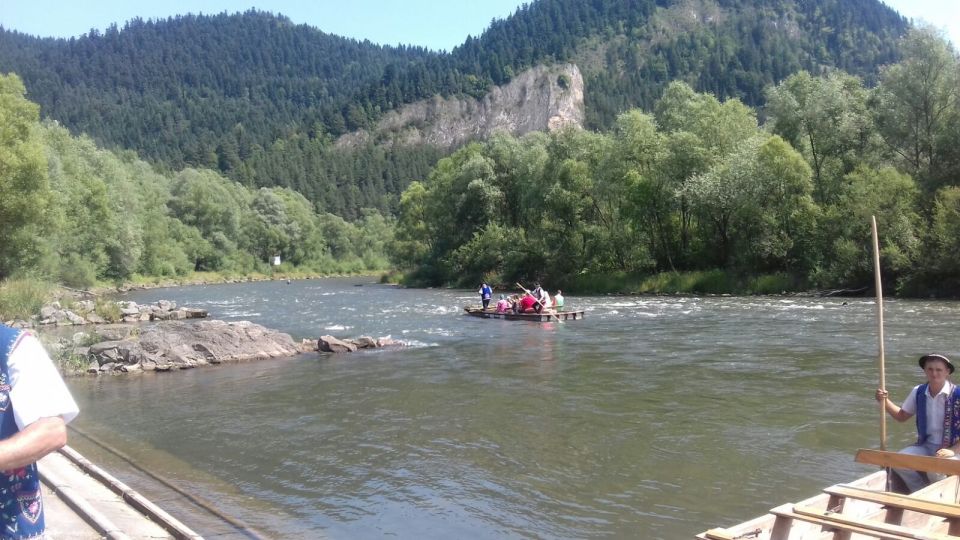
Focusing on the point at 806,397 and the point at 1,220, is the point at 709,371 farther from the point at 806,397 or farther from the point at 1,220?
the point at 1,220

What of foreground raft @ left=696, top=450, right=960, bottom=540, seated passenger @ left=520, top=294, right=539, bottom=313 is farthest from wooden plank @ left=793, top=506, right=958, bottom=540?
seated passenger @ left=520, top=294, right=539, bottom=313

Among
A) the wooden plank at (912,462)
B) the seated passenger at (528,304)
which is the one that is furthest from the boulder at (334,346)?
the wooden plank at (912,462)

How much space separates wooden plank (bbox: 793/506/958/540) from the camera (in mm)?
5559

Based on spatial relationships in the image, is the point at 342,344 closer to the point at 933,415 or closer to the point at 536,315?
the point at 536,315

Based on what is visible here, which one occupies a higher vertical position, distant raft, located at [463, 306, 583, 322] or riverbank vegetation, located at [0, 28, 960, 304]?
riverbank vegetation, located at [0, 28, 960, 304]

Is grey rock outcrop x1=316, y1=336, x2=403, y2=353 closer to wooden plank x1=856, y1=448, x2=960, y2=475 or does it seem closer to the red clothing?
the red clothing

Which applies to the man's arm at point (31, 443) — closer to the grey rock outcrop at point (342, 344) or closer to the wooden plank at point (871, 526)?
the wooden plank at point (871, 526)

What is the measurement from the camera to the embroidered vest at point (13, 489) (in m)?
2.77

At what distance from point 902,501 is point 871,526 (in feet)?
3.23

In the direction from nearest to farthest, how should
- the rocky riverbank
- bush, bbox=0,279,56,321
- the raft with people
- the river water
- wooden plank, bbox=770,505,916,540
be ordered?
wooden plank, bbox=770,505,916,540 → the river water → the rocky riverbank → bush, bbox=0,279,56,321 → the raft with people

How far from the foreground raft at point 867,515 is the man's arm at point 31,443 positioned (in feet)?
15.6

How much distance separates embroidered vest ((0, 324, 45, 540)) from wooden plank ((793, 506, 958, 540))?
5717 mm

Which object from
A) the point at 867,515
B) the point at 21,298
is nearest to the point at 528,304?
the point at 21,298

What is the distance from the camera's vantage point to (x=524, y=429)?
519 inches
